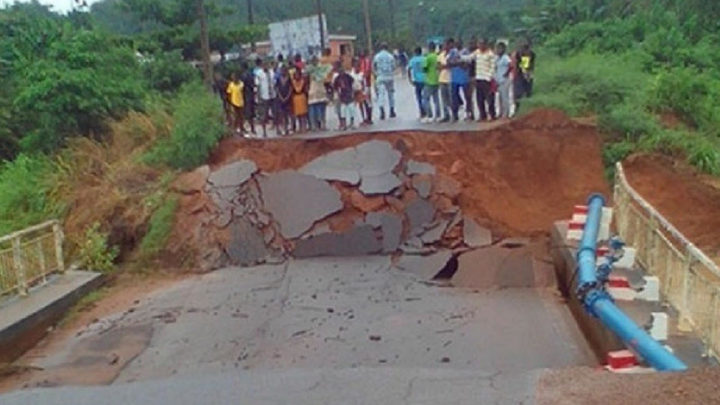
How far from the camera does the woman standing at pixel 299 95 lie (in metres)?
18.3

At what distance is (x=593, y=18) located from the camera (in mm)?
35969

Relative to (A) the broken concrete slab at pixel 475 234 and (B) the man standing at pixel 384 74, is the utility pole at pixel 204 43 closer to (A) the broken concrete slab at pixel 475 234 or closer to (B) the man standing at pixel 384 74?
(B) the man standing at pixel 384 74

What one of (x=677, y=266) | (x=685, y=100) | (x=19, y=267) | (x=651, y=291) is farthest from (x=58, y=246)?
(x=685, y=100)

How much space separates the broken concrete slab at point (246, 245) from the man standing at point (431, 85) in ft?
16.2

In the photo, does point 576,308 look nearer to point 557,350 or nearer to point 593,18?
point 557,350

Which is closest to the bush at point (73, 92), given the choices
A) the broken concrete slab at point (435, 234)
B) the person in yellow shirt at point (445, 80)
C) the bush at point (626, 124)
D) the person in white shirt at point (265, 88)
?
the person in white shirt at point (265, 88)

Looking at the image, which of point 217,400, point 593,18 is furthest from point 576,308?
point 593,18

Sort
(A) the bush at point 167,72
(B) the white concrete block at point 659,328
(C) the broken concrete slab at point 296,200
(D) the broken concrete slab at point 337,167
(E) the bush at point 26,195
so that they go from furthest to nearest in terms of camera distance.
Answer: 1. (A) the bush at point 167,72
2. (E) the bush at point 26,195
3. (D) the broken concrete slab at point 337,167
4. (C) the broken concrete slab at point 296,200
5. (B) the white concrete block at point 659,328

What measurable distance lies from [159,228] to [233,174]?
6.01 ft

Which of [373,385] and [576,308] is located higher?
[373,385]

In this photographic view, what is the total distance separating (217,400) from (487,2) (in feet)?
339

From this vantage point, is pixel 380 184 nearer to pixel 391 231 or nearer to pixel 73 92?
pixel 391 231

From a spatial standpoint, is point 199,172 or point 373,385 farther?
point 199,172

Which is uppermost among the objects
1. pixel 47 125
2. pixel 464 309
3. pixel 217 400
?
pixel 47 125
